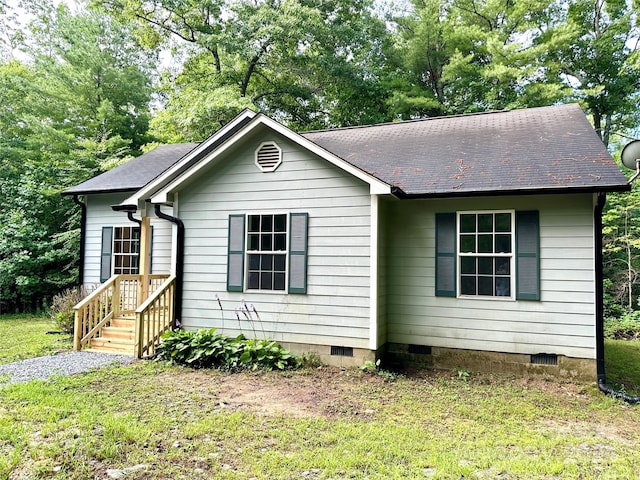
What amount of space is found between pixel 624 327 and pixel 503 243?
7156 mm

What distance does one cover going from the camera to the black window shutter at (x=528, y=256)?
19.6 ft

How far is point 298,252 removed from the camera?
673 cm

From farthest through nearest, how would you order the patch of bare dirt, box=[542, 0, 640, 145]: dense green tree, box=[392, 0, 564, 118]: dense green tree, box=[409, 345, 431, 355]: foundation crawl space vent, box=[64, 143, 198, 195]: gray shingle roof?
box=[392, 0, 564, 118]: dense green tree → box=[542, 0, 640, 145]: dense green tree → box=[64, 143, 198, 195]: gray shingle roof → box=[409, 345, 431, 355]: foundation crawl space vent → the patch of bare dirt

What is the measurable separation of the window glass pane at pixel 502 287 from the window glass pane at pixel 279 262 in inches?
135

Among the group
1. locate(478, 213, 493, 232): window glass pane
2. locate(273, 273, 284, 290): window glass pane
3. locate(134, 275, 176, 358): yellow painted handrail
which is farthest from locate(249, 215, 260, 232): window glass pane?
locate(478, 213, 493, 232): window glass pane

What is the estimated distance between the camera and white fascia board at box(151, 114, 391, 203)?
5.99 metres

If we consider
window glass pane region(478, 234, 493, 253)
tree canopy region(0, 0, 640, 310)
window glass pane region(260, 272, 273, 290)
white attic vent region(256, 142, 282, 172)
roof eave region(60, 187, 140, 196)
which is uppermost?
tree canopy region(0, 0, 640, 310)

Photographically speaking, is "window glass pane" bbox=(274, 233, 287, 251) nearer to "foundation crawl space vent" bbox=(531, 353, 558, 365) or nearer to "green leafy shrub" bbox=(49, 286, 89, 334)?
"foundation crawl space vent" bbox=(531, 353, 558, 365)

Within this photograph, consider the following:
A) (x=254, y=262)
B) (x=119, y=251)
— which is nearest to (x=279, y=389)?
(x=254, y=262)

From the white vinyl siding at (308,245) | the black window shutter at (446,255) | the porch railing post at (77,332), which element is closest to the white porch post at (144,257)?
the white vinyl siding at (308,245)

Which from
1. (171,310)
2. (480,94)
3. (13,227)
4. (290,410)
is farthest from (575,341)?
(13,227)

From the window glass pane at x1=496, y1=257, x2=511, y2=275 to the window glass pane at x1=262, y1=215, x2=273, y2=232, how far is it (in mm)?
3748

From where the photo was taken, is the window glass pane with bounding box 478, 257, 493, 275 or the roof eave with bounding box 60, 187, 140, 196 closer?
the window glass pane with bounding box 478, 257, 493, 275

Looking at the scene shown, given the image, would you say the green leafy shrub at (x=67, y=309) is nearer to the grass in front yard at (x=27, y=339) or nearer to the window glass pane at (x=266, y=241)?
the grass in front yard at (x=27, y=339)
